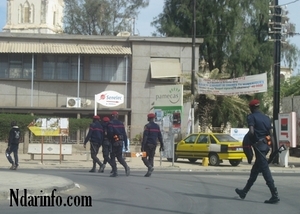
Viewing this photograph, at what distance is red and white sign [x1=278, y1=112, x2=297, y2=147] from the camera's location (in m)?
26.0

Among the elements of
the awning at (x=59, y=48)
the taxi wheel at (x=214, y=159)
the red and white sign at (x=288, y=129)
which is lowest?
the taxi wheel at (x=214, y=159)

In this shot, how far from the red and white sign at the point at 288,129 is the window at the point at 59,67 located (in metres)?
17.2

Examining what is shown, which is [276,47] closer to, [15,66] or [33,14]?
[15,66]

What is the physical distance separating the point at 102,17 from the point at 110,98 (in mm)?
22389

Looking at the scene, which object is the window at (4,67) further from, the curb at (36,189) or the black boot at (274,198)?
the black boot at (274,198)

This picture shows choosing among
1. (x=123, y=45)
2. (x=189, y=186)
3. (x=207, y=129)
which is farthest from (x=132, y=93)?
(x=189, y=186)

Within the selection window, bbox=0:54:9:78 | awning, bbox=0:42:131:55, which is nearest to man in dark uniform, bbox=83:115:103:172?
awning, bbox=0:42:131:55

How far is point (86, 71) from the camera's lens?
3966cm

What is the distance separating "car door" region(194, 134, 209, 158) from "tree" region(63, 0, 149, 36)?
31878 millimetres

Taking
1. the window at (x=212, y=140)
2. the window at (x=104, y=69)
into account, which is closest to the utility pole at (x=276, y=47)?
the window at (x=212, y=140)

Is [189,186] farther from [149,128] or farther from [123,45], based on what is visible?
[123,45]

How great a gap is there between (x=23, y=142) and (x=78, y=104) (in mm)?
6016

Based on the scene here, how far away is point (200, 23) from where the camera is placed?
45.4 metres

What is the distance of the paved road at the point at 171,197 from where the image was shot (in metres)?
11.1
